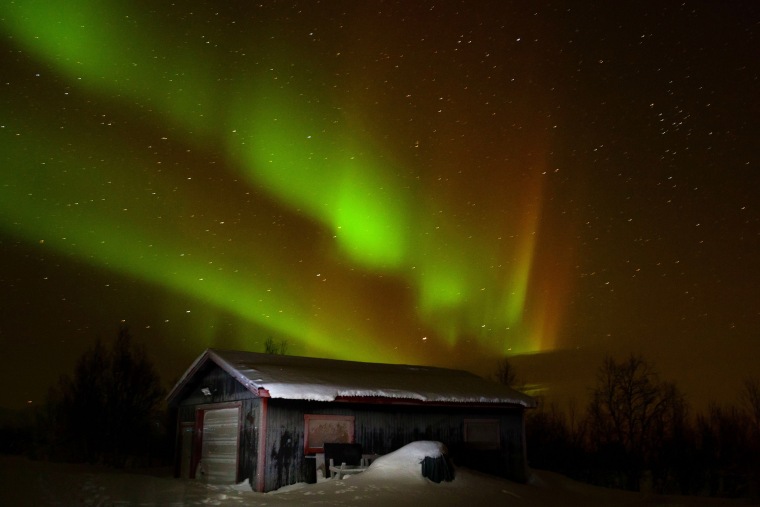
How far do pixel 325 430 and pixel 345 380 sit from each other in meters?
1.65

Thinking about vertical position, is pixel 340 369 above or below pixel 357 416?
above

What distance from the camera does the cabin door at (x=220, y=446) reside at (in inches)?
776

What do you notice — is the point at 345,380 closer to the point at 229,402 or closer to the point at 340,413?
the point at 340,413

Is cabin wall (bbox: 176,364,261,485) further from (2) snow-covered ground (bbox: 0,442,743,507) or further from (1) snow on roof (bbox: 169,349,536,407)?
(2) snow-covered ground (bbox: 0,442,743,507)

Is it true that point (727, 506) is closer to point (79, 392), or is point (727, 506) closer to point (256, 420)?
point (256, 420)

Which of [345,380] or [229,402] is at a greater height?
[345,380]

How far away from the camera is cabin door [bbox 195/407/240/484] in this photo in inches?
776

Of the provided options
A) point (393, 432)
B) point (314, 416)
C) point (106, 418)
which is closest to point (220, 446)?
point (314, 416)

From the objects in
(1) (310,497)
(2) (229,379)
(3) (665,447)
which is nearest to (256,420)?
(2) (229,379)

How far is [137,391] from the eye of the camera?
53.2 m

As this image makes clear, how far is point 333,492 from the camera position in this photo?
1606 centimetres

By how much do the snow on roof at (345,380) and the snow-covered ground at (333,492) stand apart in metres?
2.40

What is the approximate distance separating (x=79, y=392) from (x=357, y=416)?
38.3 meters

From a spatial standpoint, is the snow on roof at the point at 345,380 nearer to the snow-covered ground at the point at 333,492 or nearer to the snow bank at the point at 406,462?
the snow bank at the point at 406,462
